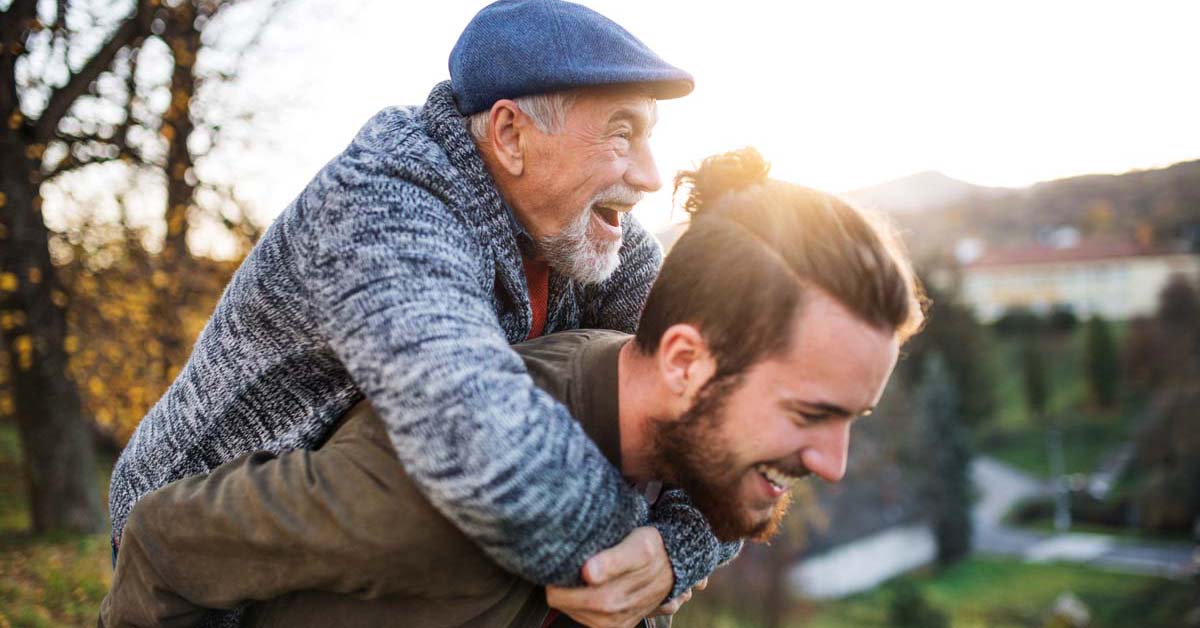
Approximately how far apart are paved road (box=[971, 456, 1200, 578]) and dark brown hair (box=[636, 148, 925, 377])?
4449cm

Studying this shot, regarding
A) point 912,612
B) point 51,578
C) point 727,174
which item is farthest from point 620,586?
point 912,612

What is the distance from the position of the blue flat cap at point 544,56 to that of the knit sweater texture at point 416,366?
121 millimetres

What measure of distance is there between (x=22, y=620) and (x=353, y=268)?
4.82m

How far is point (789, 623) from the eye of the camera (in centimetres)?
3172

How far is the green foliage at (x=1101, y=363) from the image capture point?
6469cm

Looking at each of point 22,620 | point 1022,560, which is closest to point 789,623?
point 1022,560

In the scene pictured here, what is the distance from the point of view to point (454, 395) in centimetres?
163

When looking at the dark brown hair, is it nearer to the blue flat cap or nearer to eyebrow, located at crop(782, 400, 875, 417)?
eyebrow, located at crop(782, 400, 875, 417)

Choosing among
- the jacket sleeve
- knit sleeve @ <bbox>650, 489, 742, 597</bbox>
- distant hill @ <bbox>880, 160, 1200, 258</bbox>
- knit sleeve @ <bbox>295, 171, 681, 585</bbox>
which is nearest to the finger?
knit sleeve @ <bbox>650, 489, 742, 597</bbox>

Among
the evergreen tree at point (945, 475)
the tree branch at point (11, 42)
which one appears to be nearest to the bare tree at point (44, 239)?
the tree branch at point (11, 42)

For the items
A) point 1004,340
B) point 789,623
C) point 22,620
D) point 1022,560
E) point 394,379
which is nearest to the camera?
point 394,379

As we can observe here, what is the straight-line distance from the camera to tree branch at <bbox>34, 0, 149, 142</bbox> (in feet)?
25.9

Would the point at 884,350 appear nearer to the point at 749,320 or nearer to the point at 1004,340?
the point at 749,320

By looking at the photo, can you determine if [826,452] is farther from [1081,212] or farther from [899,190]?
[1081,212]
